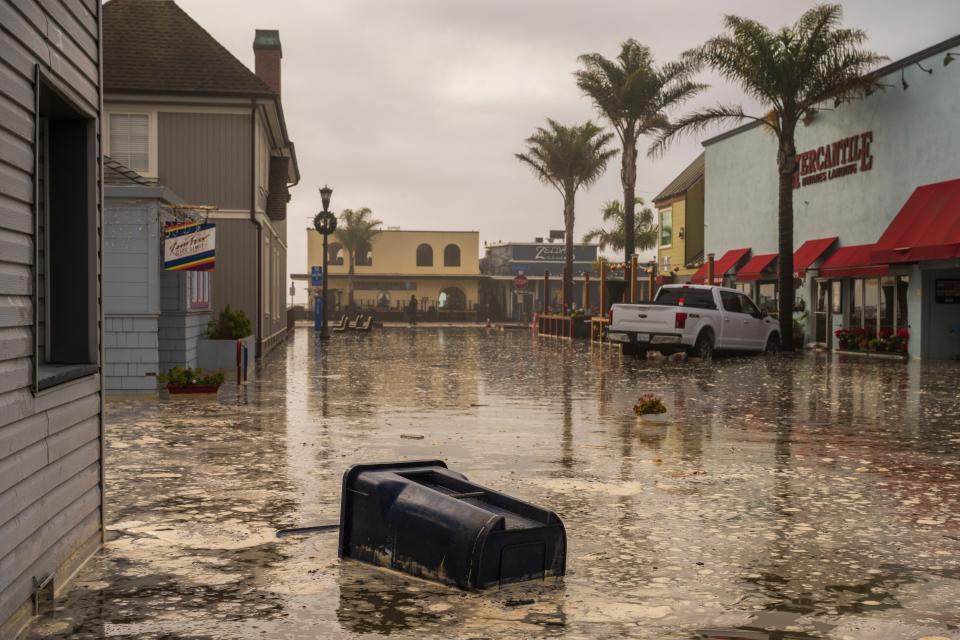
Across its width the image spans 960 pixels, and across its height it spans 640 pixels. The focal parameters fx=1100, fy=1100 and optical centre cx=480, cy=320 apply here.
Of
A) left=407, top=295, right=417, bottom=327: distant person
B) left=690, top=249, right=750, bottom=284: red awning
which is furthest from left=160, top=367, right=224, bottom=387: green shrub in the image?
left=407, top=295, right=417, bottom=327: distant person

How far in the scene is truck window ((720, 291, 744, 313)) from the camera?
99.6 feet

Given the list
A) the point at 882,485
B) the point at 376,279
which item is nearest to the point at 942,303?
the point at 882,485

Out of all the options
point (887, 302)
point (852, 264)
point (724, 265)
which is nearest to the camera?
point (887, 302)

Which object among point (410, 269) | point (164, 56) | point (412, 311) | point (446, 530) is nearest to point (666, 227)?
point (412, 311)

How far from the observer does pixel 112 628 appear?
5.36m

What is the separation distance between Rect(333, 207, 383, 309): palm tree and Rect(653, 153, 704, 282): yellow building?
1190 inches

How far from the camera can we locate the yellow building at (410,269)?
3270 inches

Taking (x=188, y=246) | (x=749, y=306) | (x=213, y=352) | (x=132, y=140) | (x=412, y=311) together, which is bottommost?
(x=213, y=352)

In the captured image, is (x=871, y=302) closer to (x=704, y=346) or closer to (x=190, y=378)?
(x=704, y=346)

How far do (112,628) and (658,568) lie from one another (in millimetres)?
3140

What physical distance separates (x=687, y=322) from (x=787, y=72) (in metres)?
9.72

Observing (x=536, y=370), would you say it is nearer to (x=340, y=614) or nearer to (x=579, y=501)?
(x=579, y=501)

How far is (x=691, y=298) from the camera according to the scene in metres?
30.0

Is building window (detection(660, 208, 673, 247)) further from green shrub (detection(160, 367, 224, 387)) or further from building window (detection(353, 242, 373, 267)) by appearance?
green shrub (detection(160, 367, 224, 387))
